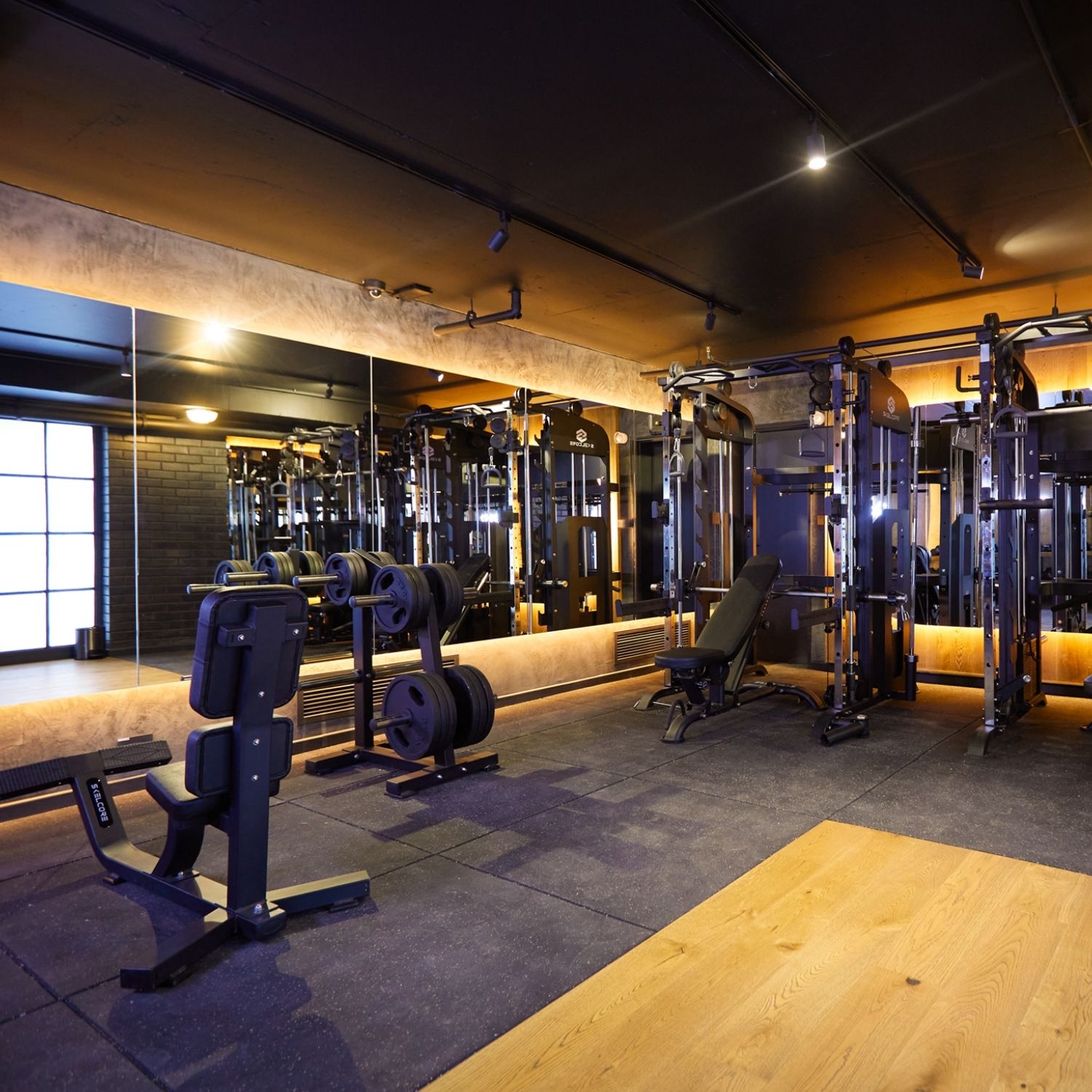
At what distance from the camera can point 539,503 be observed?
261 inches

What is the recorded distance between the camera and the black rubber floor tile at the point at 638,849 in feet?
9.05

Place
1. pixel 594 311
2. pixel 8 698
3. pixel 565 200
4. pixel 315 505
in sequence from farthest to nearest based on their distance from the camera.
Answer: pixel 594 311, pixel 315 505, pixel 565 200, pixel 8 698

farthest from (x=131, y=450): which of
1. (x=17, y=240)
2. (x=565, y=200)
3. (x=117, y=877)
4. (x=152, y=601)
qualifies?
(x=565, y=200)

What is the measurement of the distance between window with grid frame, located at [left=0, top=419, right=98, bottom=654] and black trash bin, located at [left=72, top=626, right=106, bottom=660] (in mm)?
29

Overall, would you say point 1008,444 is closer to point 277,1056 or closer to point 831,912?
point 831,912

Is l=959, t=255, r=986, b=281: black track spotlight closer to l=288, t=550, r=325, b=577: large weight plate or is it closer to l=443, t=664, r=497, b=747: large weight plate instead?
l=443, t=664, r=497, b=747: large weight plate

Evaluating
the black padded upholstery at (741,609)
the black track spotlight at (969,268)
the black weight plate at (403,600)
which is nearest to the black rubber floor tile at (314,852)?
the black weight plate at (403,600)

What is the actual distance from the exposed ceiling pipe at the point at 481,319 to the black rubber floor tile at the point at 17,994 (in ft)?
13.6

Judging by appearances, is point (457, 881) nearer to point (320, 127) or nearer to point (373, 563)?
point (373, 563)

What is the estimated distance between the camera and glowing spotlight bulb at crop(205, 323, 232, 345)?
14.4ft

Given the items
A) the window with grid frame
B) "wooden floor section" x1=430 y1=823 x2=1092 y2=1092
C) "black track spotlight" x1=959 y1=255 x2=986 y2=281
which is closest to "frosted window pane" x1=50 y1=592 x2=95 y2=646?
the window with grid frame

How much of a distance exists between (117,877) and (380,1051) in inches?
59.6

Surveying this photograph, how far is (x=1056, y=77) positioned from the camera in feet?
9.62

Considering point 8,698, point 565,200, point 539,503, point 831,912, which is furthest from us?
point 539,503
